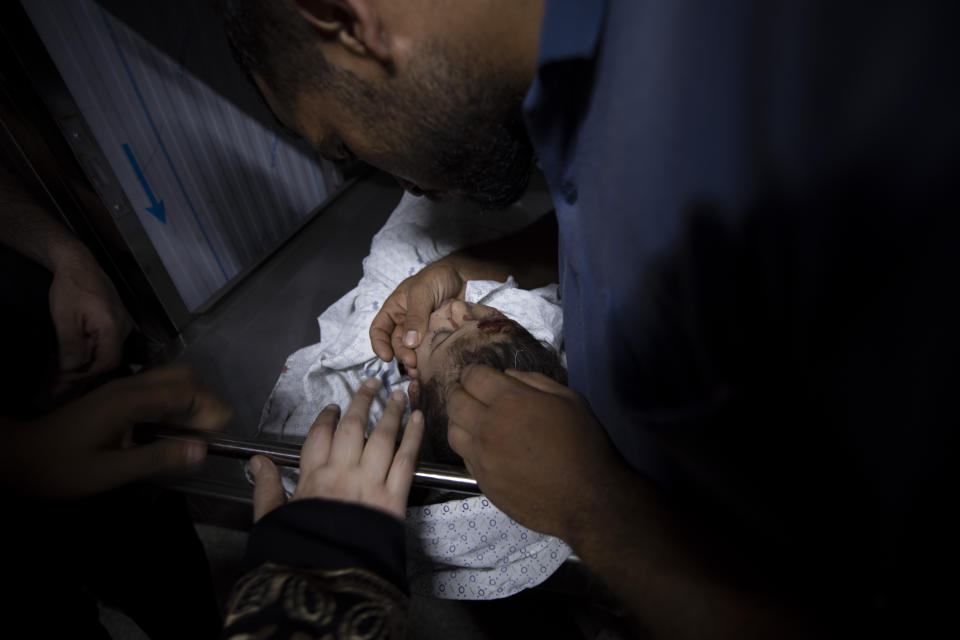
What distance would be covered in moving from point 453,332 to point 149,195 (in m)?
0.90

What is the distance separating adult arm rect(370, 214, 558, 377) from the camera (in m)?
1.25

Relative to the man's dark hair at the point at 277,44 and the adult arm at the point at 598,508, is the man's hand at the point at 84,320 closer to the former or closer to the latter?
the man's dark hair at the point at 277,44

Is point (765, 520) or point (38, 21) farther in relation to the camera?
point (38, 21)

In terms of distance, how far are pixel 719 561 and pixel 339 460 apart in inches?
20.3

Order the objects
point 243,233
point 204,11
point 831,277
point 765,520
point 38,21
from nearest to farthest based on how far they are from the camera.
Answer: point 831,277
point 765,520
point 38,21
point 204,11
point 243,233

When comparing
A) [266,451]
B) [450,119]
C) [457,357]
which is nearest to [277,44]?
[450,119]

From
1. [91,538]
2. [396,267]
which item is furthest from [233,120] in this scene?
[91,538]

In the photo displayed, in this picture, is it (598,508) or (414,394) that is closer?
(598,508)

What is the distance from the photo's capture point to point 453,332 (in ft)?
3.92

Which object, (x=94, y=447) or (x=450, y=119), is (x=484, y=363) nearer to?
(x=450, y=119)

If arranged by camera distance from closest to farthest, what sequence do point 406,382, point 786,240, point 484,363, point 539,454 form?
1. point 786,240
2. point 539,454
3. point 484,363
4. point 406,382

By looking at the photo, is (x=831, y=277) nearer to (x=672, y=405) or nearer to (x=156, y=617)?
(x=672, y=405)

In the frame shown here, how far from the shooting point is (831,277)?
37 centimetres

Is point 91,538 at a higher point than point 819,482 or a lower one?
lower
